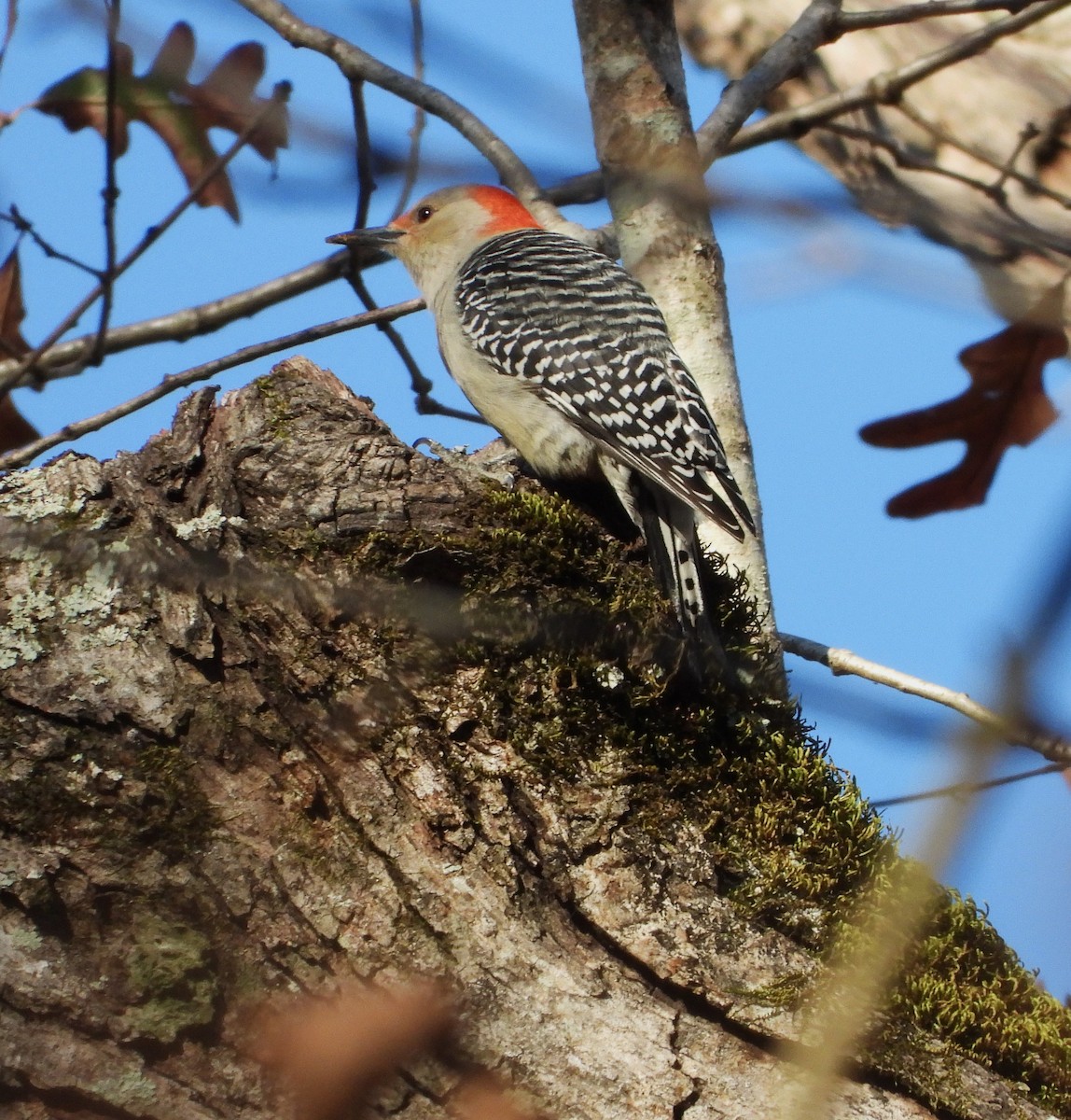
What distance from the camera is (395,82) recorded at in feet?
15.7

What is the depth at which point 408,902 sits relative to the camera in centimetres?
270

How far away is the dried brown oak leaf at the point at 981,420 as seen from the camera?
2.28 metres

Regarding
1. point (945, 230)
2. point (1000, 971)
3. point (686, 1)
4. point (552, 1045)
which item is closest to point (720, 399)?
point (1000, 971)

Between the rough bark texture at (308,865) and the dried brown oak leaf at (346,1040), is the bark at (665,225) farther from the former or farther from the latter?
the dried brown oak leaf at (346,1040)

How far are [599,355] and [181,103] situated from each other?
1748mm

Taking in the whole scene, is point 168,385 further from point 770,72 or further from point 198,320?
point 770,72

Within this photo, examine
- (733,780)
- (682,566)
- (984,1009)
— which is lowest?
(984,1009)

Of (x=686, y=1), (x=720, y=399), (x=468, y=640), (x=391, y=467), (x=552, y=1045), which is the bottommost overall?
(x=552, y=1045)

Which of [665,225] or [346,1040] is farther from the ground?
[665,225]

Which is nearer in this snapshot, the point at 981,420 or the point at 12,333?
the point at 981,420

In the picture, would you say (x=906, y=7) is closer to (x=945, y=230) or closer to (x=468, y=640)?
(x=468, y=640)

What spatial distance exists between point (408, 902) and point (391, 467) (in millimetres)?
1181

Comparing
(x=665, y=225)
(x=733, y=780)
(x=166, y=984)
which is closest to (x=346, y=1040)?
(x=166, y=984)

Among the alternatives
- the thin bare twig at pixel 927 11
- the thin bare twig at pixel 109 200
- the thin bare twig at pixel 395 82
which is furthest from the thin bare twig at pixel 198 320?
the thin bare twig at pixel 927 11
